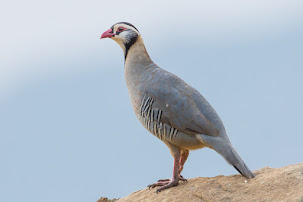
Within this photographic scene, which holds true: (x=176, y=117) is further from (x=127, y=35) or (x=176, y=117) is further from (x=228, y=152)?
(x=127, y=35)

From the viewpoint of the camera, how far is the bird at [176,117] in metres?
8.21

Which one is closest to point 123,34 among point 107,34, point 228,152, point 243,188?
point 107,34

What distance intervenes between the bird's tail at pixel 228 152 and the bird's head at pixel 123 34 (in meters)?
2.62

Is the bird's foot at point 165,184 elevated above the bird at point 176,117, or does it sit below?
below

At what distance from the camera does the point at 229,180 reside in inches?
316

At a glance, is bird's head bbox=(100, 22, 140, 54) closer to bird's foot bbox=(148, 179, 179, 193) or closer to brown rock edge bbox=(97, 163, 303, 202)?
bird's foot bbox=(148, 179, 179, 193)

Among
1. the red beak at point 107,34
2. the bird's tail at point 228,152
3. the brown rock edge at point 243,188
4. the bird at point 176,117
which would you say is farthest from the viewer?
the red beak at point 107,34

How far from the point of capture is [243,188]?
303 inches

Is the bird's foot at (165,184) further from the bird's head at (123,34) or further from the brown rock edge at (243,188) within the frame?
the bird's head at (123,34)

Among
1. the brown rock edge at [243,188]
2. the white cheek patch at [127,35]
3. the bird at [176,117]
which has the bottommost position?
the brown rock edge at [243,188]

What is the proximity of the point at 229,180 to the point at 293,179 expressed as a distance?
1002mm

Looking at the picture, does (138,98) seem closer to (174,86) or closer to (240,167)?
(174,86)

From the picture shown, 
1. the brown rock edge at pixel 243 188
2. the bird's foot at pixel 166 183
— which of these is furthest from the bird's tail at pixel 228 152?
the bird's foot at pixel 166 183

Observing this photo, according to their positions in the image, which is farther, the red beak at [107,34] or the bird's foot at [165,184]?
the red beak at [107,34]
